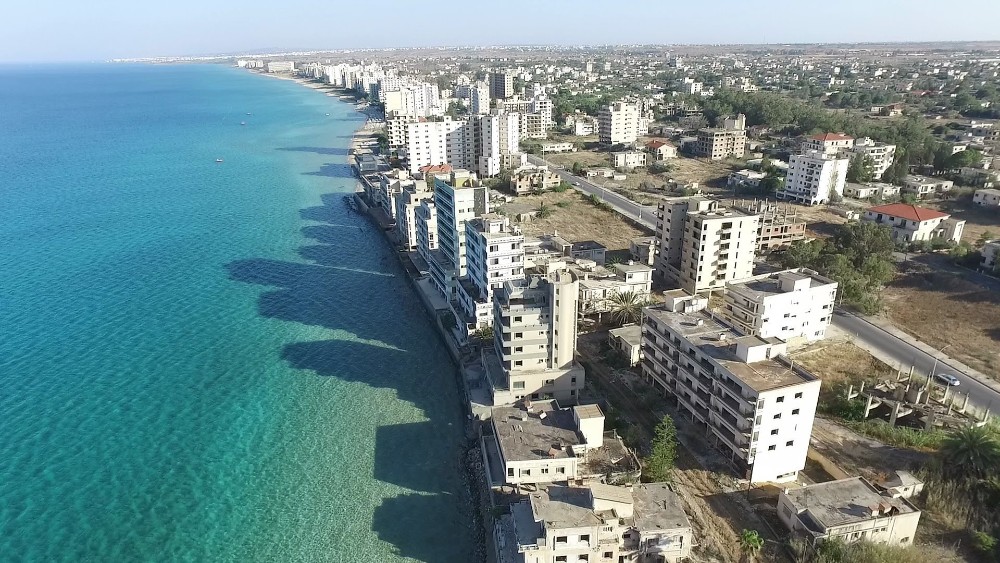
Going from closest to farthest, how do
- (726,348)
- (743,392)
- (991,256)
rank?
(743,392) < (726,348) < (991,256)

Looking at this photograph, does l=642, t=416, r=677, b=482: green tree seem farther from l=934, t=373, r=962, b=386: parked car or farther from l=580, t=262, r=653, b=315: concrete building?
l=934, t=373, r=962, b=386: parked car

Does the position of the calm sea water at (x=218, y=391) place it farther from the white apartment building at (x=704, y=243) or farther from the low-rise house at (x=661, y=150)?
the low-rise house at (x=661, y=150)

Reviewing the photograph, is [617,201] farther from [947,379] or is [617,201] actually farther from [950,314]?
[947,379]

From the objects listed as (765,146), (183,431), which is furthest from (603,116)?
(183,431)

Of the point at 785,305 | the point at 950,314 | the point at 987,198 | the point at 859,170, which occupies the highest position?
the point at 859,170

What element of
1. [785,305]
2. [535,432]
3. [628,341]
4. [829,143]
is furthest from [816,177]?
[535,432]

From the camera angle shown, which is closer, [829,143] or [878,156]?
[878,156]

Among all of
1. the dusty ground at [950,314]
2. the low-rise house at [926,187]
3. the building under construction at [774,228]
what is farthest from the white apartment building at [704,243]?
the low-rise house at [926,187]
